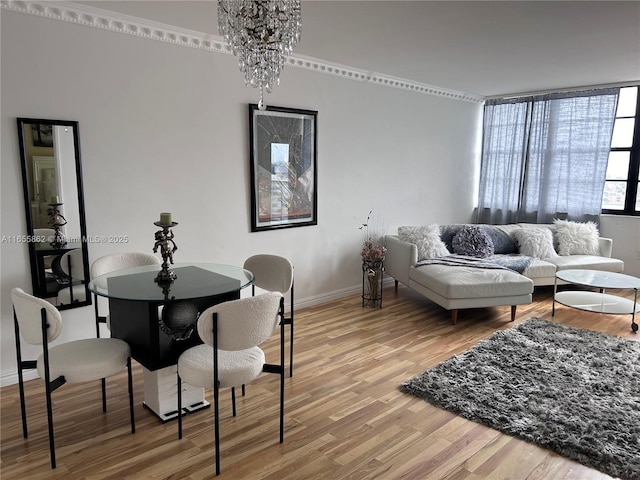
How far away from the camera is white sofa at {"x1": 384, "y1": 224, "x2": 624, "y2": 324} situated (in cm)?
441

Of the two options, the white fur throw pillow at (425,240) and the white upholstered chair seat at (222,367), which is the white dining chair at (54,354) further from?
the white fur throw pillow at (425,240)

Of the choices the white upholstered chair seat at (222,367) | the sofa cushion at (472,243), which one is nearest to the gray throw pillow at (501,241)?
the sofa cushion at (472,243)

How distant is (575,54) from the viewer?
4.31 m

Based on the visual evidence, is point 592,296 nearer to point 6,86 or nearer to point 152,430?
point 152,430

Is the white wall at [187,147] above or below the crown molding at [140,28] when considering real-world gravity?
below

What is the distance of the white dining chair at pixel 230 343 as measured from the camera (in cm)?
214

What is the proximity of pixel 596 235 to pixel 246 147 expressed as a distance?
444 centimetres

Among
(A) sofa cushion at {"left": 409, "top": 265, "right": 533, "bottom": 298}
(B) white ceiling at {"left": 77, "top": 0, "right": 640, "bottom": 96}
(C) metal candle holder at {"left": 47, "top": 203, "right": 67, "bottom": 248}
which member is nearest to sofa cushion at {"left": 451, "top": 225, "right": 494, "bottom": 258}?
(A) sofa cushion at {"left": 409, "top": 265, "right": 533, "bottom": 298}

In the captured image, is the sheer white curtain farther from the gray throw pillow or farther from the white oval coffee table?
the white oval coffee table

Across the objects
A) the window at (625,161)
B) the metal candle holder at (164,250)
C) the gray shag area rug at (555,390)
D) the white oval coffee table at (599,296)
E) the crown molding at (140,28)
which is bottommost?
the gray shag area rug at (555,390)

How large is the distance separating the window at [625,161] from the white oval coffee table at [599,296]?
1.82 m

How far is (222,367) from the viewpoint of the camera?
232cm

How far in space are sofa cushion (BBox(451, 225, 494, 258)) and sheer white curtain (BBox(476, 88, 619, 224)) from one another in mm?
1394

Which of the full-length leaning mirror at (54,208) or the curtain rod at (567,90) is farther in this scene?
the curtain rod at (567,90)
